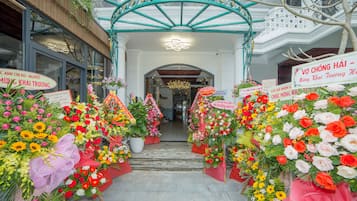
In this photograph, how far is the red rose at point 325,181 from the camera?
101 centimetres

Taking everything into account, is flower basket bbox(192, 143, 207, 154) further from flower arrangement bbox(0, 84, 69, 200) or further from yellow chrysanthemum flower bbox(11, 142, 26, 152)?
yellow chrysanthemum flower bbox(11, 142, 26, 152)

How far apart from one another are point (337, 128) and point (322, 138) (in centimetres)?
9

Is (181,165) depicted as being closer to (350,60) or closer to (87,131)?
(87,131)

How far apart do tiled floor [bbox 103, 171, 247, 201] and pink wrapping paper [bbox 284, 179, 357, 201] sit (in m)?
1.69

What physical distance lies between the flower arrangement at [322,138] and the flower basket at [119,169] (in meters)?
2.71

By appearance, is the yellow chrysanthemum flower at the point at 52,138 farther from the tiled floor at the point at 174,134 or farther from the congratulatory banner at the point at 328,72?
the tiled floor at the point at 174,134

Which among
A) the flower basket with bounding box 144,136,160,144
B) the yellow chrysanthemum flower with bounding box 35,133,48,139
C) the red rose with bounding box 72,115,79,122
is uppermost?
the red rose with bounding box 72,115,79,122

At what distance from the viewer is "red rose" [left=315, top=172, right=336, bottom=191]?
101 centimetres

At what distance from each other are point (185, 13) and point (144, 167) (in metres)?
3.45

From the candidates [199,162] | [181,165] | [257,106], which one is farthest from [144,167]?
[257,106]

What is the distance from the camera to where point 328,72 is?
1260 millimetres

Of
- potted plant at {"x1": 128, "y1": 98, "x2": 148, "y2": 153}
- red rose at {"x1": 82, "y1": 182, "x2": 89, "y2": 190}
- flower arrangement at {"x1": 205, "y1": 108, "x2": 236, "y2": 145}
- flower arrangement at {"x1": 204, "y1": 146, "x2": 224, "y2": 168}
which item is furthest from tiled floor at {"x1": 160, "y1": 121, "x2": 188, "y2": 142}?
red rose at {"x1": 82, "y1": 182, "x2": 89, "y2": 190}

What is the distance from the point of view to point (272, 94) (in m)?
2.02

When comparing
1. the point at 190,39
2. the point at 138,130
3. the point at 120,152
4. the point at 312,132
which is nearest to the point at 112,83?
the point at 138,130
